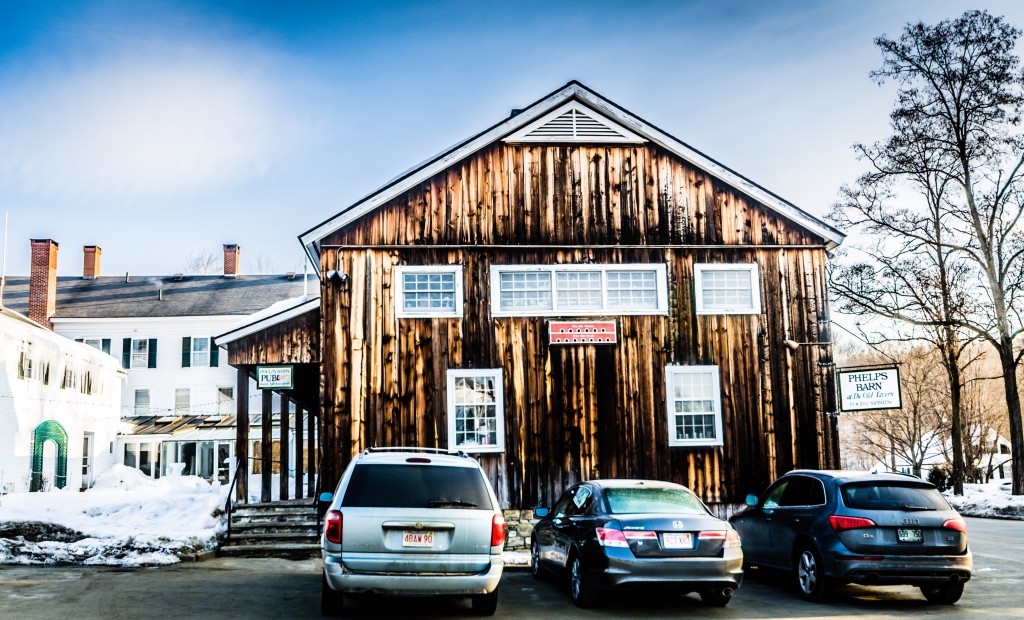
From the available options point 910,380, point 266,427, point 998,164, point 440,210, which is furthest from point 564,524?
point 910,380

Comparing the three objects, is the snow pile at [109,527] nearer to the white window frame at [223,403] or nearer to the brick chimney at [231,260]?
the white window frame at [223,403]

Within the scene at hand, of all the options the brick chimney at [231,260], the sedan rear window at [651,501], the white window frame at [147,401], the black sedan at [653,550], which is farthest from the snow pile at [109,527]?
the brick chimney at [231,260]

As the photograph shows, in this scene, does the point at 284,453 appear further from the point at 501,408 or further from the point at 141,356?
the point at 141,356

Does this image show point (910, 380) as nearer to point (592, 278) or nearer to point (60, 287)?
point (592, 278)

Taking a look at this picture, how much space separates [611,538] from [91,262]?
47.1 m

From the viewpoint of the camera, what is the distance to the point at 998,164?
30125 mm

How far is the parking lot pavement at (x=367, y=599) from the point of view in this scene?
9.85 m

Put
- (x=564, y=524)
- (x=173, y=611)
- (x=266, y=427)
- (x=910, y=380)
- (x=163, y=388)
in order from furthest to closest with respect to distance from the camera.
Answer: (x=910, y=380)
(x=163, y=388)
(x=266, y=427)
(x=564, y=524)
(x=173, y=611)

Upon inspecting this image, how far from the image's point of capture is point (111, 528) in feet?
54.6

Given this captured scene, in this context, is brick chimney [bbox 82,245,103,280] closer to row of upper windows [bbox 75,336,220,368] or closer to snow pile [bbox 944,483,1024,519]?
row of upper windows [bbox 75,336,220,368]

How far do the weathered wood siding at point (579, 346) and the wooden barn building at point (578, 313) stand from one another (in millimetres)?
32

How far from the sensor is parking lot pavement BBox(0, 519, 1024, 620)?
9.85 meters

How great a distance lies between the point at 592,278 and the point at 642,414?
2775 mm

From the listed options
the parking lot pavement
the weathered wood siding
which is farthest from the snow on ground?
the weathered wood siding
